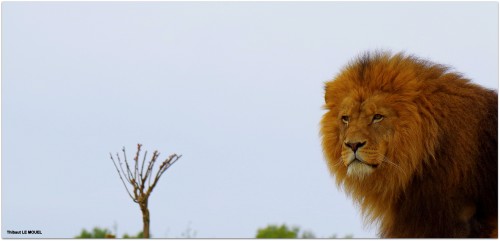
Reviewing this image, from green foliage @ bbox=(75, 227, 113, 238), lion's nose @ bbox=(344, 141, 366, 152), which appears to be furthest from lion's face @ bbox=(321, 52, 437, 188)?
green foliage @ bbox=(75, 227, 113, 238)

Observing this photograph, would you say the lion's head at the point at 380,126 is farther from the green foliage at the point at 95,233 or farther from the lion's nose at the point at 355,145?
the green foliage at the point at 95,233

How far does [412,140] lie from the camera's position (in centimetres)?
389

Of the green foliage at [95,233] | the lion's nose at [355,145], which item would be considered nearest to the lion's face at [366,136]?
the lion's nose at [355,145]

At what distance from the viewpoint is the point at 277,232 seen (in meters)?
4.22

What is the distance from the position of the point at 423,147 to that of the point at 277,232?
93 cm

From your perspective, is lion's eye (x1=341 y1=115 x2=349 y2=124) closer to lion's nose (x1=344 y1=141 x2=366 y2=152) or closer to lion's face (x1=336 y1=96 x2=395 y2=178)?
lion's face (x1=336 y1=96 x2=395 y2=178)

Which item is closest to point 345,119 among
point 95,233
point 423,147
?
point 423,147

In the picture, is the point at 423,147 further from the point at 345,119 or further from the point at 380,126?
the point at 345,119

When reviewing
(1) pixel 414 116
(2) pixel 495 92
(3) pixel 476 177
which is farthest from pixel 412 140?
(2) pixel 495 92

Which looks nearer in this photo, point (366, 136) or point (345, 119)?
point (366, 136)

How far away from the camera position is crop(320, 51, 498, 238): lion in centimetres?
388

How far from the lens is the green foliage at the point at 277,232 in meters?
A: 4.15

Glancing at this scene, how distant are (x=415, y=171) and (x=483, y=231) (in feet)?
1.46

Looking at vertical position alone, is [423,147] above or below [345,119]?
below
